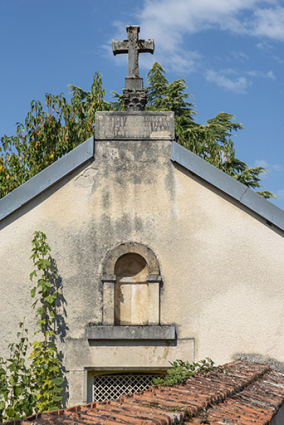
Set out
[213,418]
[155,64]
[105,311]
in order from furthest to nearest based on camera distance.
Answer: [155,64] → [105,311] → [213,418]

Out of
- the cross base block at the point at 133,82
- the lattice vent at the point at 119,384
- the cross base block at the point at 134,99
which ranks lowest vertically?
the lattice vent at the point at 119,384

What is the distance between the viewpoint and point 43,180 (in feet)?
25.7

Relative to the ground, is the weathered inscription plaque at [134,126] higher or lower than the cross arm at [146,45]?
lower

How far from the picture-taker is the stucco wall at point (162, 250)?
7676 mm

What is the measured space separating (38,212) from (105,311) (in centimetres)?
166

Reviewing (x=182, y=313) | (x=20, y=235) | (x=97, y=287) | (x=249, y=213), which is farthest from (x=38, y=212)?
(x=249, y=213)

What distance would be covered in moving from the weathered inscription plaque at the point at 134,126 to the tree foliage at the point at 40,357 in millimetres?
1769

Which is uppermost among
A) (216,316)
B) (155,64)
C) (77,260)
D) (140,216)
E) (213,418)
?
(155,64)

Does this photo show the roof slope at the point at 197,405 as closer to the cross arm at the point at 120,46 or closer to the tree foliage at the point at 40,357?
the tree foliage at the point at 40,357

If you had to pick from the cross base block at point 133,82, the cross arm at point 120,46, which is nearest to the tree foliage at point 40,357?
the cross base block at point 133,82

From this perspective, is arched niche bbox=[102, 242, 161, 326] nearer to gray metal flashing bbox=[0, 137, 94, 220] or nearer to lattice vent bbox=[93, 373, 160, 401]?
lattice vent bbox=[93, 373, 160, 401]

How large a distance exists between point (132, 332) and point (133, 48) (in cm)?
428

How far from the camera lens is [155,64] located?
84.5ft

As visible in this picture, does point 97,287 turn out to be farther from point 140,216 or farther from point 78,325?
point 140,216
